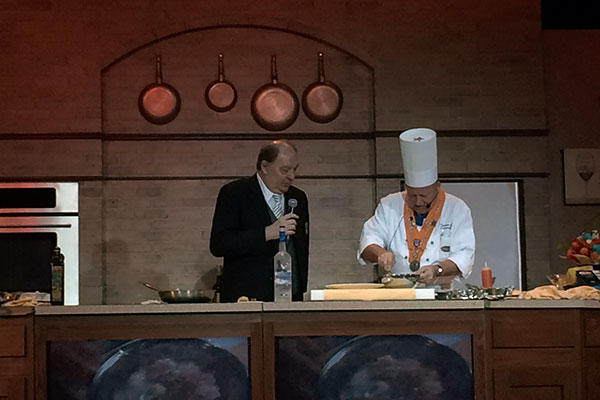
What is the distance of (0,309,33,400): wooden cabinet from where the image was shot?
4.04 metres

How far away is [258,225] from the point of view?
513cm

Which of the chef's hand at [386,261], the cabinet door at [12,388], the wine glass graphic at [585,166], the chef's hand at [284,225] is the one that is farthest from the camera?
the wine glass graphic at [585,166]

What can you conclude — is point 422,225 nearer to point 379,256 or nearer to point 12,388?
point 379,256

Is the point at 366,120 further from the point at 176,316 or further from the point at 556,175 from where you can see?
the point at 176,316

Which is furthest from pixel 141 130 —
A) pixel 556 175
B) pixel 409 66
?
pixel 556 175

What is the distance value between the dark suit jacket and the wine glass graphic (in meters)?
3.34

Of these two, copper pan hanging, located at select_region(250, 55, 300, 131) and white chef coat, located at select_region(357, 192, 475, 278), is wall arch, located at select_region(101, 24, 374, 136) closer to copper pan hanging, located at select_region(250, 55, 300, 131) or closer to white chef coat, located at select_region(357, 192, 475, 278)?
copper pan hanging, located at select_region(250, 55, 300, 131)

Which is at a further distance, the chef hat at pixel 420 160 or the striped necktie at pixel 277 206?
the striped necktie at pixel 277 206

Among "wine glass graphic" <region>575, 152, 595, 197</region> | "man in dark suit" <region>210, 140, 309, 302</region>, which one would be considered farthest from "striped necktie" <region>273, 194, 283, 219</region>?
"wine glass graphic" <region>575, 152, 595, 197</region>

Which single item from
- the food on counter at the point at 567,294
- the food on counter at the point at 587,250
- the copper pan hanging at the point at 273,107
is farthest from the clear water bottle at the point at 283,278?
the copper pan hanging at the point at 273,107

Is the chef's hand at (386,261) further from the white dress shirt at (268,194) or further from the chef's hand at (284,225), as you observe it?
the white dress shirt at (268,194)

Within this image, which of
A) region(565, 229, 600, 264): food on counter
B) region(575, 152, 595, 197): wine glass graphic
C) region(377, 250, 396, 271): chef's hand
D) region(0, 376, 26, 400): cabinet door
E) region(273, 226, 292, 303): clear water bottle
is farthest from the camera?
region(575, 152, 595, 197): wine glass graphic

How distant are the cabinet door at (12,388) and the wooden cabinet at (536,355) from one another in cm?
196

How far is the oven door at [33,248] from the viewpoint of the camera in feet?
24.2
